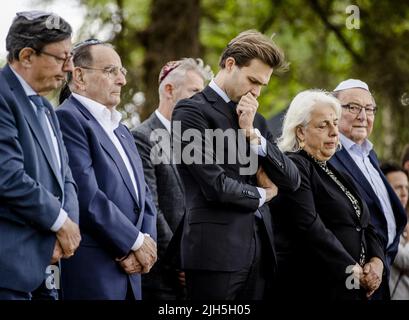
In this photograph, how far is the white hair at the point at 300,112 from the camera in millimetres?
5809

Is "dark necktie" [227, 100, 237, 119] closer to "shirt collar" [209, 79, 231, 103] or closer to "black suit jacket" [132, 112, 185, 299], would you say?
"shirt collar" [209, 79, 231, 103]

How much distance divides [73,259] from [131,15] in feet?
27.3

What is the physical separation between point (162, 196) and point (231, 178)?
51.9 inches

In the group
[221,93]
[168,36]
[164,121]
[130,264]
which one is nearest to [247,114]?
[221,93]

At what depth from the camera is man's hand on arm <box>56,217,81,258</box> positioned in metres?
4.31

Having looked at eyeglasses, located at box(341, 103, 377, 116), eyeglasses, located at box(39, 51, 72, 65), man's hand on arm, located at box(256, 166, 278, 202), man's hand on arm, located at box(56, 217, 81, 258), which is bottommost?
man's hand on arm, located at box(56, 217, 81, 258)

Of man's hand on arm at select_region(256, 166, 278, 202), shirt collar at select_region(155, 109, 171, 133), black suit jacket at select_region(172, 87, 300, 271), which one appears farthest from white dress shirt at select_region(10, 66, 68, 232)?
shirt collar at select_region(155, 109, 171, 133)

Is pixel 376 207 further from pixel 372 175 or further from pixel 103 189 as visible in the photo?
pixel 103 189

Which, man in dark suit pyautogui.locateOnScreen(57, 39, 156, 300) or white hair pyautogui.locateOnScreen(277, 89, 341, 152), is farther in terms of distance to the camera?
white hair pyautogui.locateOnScreen(277, 89, 341, 152)

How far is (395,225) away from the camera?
251 inches

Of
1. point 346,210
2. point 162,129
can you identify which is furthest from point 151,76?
point 346,210

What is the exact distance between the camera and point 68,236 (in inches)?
171

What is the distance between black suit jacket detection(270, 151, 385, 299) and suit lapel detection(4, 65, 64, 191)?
1780mm
